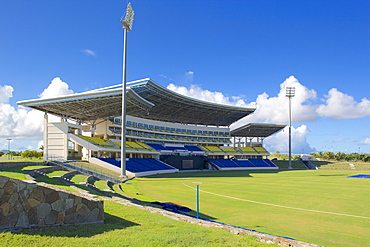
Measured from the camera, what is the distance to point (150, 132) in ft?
251

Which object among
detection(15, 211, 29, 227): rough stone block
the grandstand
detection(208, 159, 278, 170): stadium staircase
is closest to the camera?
detection(15, 211, 29, 227): rough stone block

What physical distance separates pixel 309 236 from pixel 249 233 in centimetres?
541

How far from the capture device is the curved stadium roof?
145 feet

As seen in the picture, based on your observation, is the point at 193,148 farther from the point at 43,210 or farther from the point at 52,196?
the point at 43,210

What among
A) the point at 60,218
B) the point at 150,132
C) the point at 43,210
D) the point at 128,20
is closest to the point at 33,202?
the point at 43,210

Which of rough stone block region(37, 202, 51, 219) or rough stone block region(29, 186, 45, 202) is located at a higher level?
rough stone block region(29, 186, 45, 202)

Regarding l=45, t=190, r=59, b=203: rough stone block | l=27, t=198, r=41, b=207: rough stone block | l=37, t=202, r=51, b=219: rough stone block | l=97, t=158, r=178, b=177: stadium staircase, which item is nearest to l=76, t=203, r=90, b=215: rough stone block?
l=45, t=190, r=59, b=203: rough stone block

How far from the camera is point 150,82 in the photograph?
52.9 meters

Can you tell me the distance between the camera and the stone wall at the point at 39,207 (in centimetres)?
726

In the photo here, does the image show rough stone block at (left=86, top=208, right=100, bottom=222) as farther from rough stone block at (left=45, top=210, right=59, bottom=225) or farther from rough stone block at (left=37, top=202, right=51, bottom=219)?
rough stone block at (left=37, top=202, right=51, bottom=219)

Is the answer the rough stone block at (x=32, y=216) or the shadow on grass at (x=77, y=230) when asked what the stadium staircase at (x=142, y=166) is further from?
the rough stone block at (x=32, y=216)

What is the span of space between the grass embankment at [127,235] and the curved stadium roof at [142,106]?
35.8 meters

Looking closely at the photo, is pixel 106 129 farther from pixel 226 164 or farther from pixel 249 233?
pixel 249 233

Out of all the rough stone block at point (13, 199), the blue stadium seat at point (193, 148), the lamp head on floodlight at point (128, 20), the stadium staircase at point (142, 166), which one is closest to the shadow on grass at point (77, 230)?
the rough stone block at point (13, 199)
